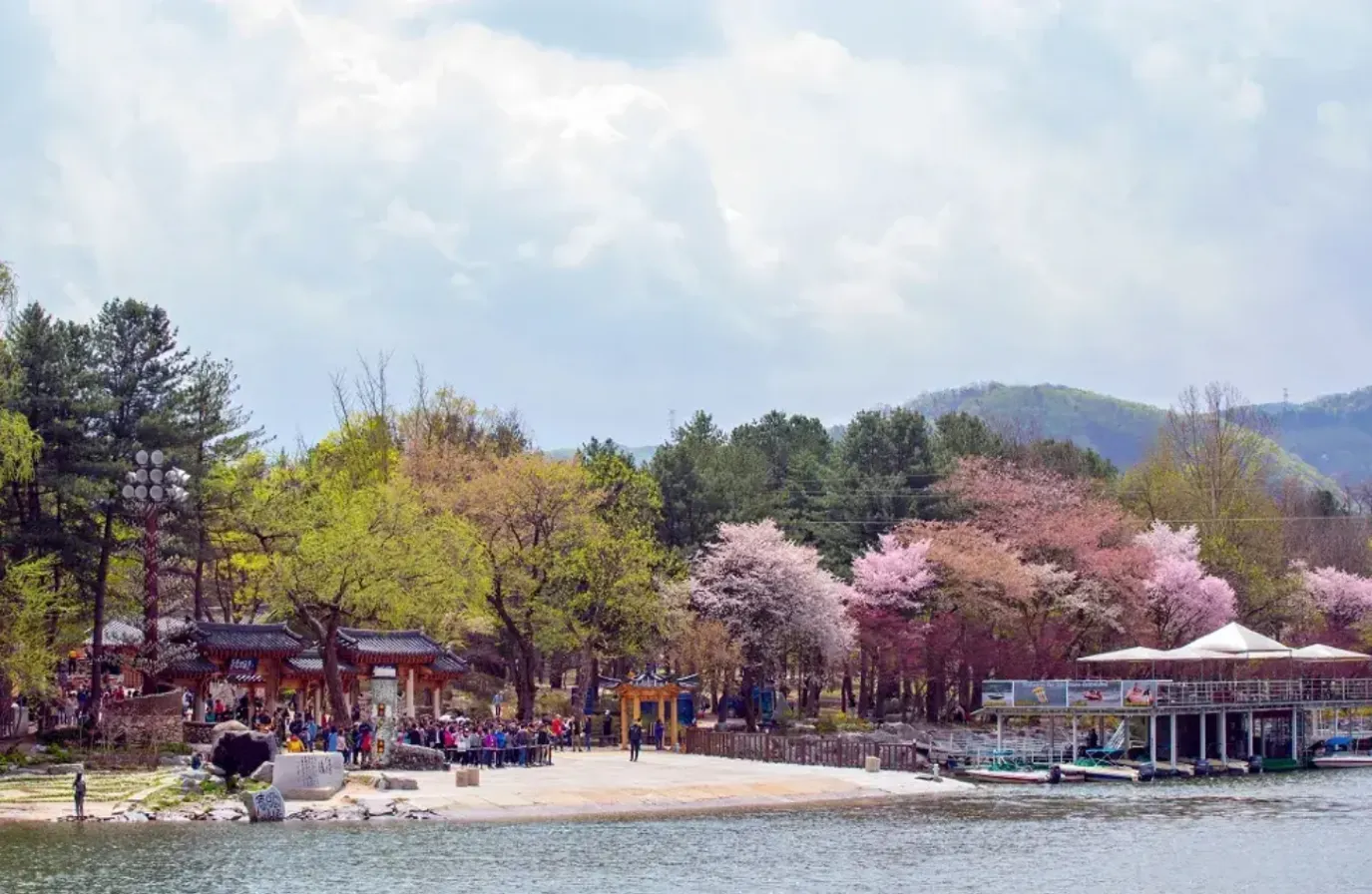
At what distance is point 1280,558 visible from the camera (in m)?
97.1

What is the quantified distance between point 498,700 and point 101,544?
1040 inches

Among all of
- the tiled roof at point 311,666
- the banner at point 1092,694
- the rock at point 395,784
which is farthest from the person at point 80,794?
the banner at point 1092,694

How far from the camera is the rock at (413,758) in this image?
52844mm

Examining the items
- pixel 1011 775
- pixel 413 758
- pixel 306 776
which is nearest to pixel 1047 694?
pixel 1011 775

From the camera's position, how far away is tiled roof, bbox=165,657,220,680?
192ft

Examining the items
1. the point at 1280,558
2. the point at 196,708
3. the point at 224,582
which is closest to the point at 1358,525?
the point at 1280,558

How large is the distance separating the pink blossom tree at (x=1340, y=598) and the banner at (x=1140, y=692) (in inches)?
1276

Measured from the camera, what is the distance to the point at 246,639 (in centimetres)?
6050

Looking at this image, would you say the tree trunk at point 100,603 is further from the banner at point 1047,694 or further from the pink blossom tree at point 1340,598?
the pink blossom tree at point 1340,598

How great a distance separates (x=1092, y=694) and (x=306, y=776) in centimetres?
3386

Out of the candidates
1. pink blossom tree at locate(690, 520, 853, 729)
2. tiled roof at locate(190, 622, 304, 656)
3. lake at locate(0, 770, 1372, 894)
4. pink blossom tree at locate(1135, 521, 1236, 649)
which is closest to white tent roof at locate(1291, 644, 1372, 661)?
pink blossom tree at locate(1135, 521, 1236, 649)

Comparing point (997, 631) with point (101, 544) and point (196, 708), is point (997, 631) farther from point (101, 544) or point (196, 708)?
point (101, 544)

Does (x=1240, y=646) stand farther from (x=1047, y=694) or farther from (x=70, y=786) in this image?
(x=70, y=786)

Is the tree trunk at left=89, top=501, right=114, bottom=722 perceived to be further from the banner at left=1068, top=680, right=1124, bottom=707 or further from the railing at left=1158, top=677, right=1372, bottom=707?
the railing at left=1158, top=677, right=1372, bottom=707
